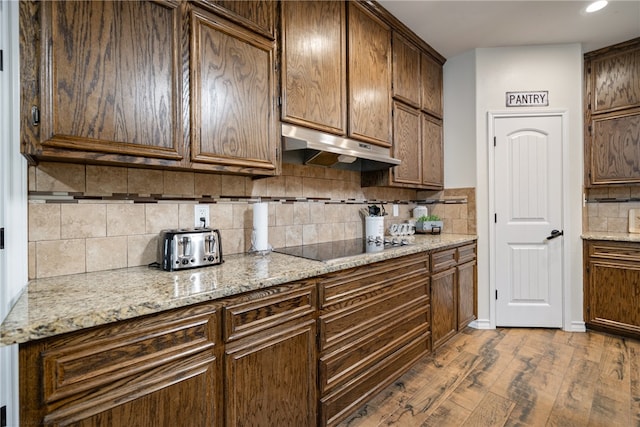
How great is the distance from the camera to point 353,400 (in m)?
1.75

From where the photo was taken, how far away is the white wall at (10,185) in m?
1.03

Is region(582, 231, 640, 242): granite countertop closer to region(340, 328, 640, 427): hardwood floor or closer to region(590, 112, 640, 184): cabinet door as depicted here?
region(590, 112, 640, 184): cabinet door

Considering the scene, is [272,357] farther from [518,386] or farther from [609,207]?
[609,207]

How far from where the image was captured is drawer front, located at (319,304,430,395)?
1602 millimetres

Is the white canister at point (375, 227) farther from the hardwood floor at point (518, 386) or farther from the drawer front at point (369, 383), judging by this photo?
the hardwood floor at point (518, 386)

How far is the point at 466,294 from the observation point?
2.90 meters

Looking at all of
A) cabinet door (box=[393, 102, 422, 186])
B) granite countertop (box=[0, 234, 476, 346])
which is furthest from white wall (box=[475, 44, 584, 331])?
granite countertop (box=[0, 234, 476, 346])

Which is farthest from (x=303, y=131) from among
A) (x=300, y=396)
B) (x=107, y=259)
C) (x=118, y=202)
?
(x=300, y=396)

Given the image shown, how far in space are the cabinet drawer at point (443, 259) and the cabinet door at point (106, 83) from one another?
6.28 ft

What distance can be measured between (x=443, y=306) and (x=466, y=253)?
0.62 m

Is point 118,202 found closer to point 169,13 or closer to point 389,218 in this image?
point 169,13

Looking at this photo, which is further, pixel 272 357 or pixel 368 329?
pixel 368 329

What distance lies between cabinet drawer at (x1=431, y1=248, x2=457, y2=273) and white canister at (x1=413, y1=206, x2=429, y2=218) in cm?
70

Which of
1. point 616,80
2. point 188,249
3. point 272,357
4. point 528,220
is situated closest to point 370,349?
point 272,357
